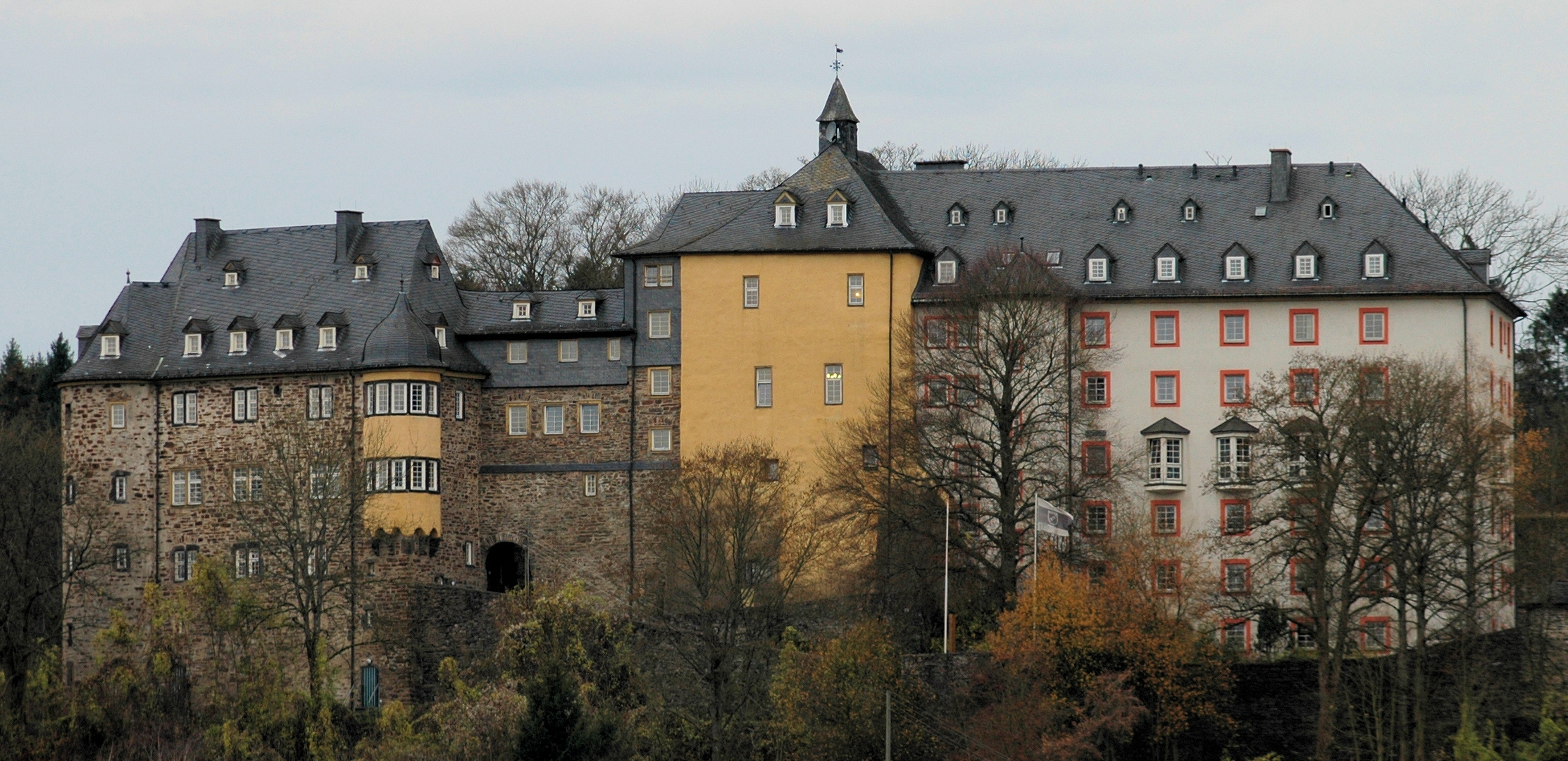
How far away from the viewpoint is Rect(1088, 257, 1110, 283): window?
59375 millimetres

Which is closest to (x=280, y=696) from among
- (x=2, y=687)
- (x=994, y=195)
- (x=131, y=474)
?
(x=2, y=687)

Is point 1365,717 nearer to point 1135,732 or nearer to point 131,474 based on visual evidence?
point 1135,732

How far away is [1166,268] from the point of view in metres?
59.1

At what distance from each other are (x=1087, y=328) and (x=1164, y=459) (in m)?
3.61

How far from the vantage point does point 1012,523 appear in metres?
54.2

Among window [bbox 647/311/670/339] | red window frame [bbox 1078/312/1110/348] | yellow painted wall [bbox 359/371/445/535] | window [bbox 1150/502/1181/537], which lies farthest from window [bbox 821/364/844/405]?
Result: yellow painted wall [bbox 359/371/445/535]

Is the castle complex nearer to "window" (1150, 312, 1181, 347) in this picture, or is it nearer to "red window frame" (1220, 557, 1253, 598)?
"window" (1150, 312, 1181, 347)

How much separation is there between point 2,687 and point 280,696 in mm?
6770

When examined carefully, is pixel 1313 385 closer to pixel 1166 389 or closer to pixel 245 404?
pixel 1166 389

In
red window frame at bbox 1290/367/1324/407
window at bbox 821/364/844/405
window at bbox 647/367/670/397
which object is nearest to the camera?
red window frame at bbox 1290/367/1324/407

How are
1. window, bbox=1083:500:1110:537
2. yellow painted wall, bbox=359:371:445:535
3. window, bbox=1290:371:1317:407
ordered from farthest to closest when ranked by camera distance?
1. yellow painted wall, bbox=359:371:445:535
2. window, bbox=1083:500:1110:537
3. window, bbox=1290:371:1317:407

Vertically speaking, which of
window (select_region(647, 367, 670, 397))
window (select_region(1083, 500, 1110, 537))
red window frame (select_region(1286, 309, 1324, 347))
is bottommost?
window (select_region(1083, 500, 1110, 537))

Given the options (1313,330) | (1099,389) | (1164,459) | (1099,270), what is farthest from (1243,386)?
(1099,270)

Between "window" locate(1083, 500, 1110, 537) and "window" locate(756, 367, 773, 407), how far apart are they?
810 centimetres
